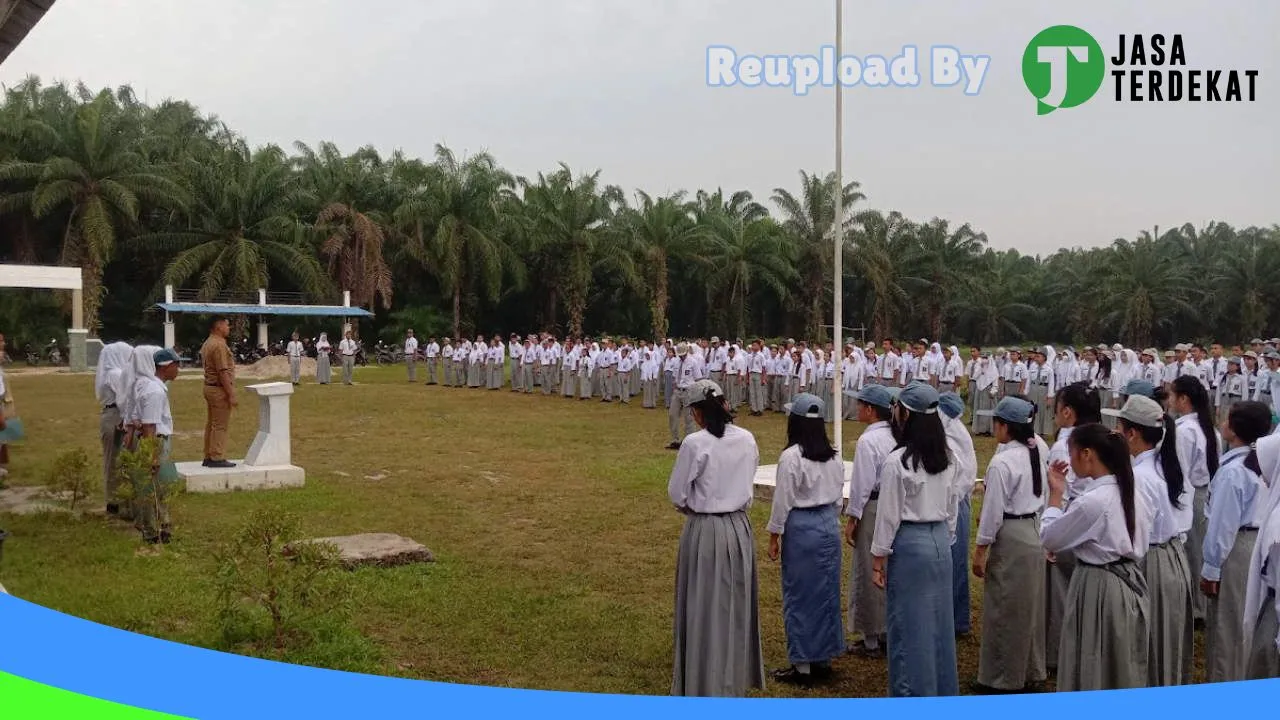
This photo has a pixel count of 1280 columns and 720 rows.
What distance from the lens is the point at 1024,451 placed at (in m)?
4.54

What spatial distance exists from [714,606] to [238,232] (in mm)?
27333

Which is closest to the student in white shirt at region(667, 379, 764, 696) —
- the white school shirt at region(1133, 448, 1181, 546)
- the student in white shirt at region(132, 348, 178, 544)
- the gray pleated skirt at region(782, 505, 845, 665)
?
the gray pleated skirt at region(782, 505, 845, 665)

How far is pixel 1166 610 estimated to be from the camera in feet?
13.3

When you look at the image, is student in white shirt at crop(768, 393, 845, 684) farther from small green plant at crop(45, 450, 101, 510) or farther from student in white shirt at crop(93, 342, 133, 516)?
small green plant at crop(45, 450, 101, 510)

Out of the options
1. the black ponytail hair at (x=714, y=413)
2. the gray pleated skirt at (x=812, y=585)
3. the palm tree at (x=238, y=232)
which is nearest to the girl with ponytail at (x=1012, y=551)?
the gray pleated skirt at (x=812, y=585)

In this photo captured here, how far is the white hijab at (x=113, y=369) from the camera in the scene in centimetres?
738

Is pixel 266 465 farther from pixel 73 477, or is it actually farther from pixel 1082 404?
pixel 1082 404

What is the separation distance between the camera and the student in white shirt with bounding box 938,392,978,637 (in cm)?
511

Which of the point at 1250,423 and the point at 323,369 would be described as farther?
the point at 323,369

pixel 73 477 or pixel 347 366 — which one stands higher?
pixel 347 366

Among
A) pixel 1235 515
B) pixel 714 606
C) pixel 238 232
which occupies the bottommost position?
pixel 714 606

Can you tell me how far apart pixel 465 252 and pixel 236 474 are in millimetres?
21117

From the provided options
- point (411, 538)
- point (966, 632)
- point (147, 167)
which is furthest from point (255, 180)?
point (966, 632)

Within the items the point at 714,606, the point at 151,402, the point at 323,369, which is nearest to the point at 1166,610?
the point at 714,606
